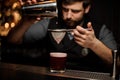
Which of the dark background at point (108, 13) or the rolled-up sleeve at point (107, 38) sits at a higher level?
the dark background at point (108, 13)

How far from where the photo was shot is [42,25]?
1.95 metres

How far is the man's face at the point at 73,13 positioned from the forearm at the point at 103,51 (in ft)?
0.74

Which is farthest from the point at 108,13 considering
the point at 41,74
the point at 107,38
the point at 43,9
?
the point at 41,74

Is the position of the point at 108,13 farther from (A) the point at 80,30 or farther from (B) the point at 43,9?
(B) the point at 43,9

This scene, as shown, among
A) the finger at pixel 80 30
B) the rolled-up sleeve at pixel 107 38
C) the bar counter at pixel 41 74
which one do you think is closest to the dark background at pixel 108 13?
the rolled-up sleeve at pixel 107 38

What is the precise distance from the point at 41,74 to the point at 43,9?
20.4 inches

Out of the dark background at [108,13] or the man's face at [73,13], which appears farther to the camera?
the man's face at [73,13]

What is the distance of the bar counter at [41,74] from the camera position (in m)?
1.64

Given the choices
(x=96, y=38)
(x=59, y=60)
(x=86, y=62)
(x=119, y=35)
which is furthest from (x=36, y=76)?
(x=119, y=35)

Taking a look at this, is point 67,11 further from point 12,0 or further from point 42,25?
point 12,0

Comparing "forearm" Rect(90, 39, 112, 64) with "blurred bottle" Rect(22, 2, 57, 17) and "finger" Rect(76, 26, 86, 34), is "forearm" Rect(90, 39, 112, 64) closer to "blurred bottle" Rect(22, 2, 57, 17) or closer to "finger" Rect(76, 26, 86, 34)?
"finger" Rect(76, 26, 86, 34)

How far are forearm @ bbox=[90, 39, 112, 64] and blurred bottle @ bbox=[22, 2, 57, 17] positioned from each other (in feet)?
1.35

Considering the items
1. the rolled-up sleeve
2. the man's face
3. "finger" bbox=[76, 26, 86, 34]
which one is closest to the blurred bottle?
the man's face

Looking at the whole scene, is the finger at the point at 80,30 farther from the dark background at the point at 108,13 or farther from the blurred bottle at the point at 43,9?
the blurred bottle at the point at 43,9
